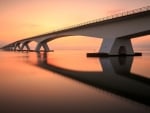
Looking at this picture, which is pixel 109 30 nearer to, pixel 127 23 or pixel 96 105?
pixel 127 23

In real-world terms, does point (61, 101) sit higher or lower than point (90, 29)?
lower

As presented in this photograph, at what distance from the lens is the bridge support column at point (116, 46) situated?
39.5 m

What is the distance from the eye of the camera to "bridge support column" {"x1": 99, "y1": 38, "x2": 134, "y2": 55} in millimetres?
39469

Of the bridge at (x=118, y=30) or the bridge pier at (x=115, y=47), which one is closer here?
the bridge at (x=118, y=30)

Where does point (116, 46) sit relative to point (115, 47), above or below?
above

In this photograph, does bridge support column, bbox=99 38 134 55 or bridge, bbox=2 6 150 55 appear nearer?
bridge, bbox=2 6 150 55

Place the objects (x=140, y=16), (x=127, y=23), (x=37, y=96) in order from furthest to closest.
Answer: (x=127, y=23), (x=140, y=16), (x=37, y=96)

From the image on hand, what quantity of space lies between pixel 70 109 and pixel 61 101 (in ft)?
3.45

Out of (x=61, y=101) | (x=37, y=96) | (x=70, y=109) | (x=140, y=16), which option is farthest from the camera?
(x=140, y=16)

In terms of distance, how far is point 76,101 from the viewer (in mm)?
7180

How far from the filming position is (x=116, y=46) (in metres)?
40.2

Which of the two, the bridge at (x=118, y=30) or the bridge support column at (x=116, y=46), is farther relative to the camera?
the bridge support column at (x=116, y=46)

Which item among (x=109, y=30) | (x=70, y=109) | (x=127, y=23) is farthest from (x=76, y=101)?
(x=109, y=30)

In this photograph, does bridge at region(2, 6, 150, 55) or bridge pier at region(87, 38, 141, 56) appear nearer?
bridge at region(2, 6, 150, 55)
